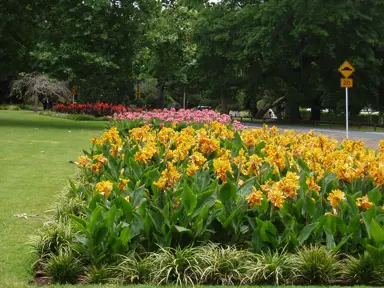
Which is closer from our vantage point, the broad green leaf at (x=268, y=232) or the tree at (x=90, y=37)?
the broad green leaf at (x=268, y=232)

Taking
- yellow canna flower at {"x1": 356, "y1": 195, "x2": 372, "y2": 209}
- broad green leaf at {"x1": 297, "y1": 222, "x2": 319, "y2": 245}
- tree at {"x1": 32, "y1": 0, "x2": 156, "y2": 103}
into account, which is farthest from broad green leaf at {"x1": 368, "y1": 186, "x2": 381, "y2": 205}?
tree at {"x1": 32, "y1": 0, "x2": 156, "y2": 103}

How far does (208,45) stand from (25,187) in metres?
33.2

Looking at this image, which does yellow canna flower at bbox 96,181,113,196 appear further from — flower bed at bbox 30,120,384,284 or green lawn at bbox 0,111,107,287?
green lawn at bbox 0,111,107,287

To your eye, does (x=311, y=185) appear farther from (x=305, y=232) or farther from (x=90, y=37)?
(x=90, y=37)

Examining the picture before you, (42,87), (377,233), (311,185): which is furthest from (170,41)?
(377,233)

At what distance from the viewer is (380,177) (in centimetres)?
525

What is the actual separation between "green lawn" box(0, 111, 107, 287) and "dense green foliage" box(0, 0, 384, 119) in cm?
951

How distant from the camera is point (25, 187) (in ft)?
27.6

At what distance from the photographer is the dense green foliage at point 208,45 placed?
25.0 metres

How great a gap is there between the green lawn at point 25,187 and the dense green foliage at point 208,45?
9515 mm

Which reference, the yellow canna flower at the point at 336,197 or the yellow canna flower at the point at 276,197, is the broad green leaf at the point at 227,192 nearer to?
the yellow canna flower at the point at 276,197

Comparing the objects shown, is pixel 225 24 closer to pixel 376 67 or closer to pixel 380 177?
pixel 376 67

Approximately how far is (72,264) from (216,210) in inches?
51.3

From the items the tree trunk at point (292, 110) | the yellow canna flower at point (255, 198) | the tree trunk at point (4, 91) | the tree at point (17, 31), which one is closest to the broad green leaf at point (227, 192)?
the yellow canna flower at point (255, 198)
